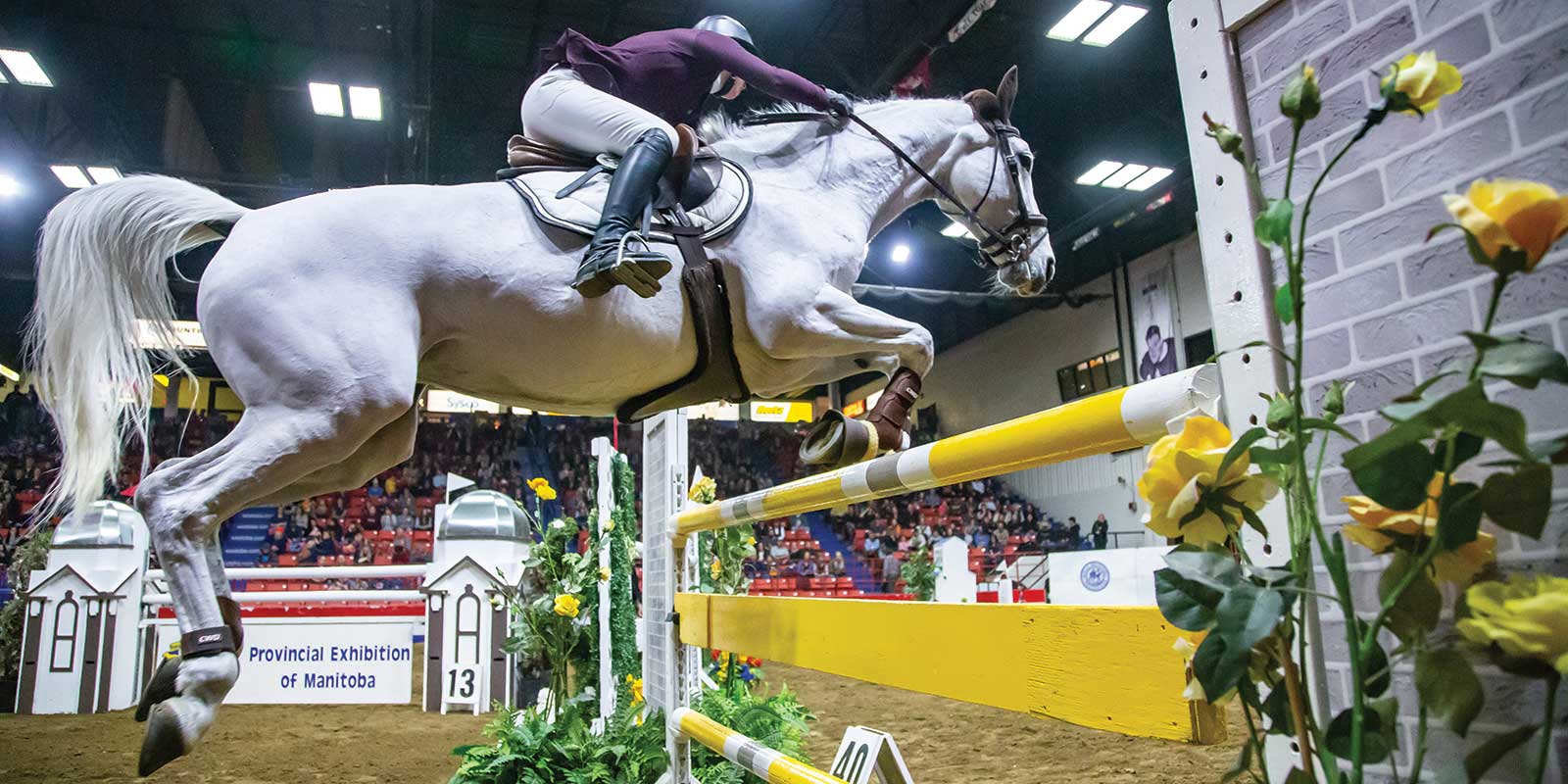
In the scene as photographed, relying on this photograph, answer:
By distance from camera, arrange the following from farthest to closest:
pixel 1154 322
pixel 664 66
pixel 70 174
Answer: pixel 1154 322 < pixel 70 174 < pixel 664 66

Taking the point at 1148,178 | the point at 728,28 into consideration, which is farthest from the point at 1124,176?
the point at 728,28

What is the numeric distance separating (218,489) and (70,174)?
30.7 ft

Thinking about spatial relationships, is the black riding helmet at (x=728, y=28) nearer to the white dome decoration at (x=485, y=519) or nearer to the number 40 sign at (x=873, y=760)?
the number 40 sign at (x=873, y=760)

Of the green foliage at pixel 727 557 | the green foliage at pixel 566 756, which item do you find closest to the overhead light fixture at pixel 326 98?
the green foliage at pixel 727 557

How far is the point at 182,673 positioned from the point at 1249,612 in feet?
4.84

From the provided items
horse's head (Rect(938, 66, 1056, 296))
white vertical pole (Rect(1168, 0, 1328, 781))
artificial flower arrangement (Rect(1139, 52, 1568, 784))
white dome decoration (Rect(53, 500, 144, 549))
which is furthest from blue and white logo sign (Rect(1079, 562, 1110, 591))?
white dome decoration (Rect(53, 500, 144, 549))

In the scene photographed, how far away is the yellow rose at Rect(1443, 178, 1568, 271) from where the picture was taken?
0.51 meters

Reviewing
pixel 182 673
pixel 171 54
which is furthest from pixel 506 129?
pixel 182 673

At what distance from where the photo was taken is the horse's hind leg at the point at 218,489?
1403 mm

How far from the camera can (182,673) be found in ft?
4.57

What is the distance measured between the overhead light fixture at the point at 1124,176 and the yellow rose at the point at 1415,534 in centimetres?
960

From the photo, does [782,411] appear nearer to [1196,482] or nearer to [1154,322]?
[1154,322]

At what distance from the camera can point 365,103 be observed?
7887 mm

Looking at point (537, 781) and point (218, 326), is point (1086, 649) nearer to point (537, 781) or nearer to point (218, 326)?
point (218, 326)
